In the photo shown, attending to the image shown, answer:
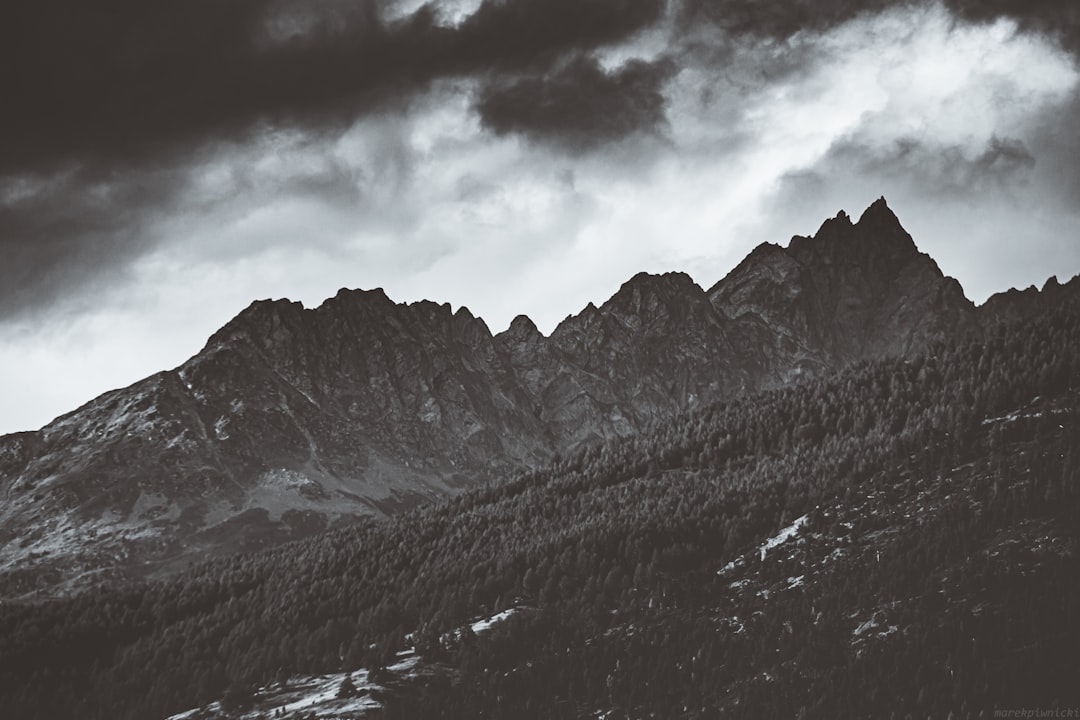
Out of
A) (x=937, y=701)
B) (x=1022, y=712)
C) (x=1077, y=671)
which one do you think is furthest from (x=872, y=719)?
(x=1077, y=671)

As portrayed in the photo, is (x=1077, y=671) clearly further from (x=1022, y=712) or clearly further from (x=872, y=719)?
(x=872, y=719)

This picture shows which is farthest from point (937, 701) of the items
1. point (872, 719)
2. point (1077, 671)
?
point (1077, 671)

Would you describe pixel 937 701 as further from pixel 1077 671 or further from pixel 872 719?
pixel 1077 671

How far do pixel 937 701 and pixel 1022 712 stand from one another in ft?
50.2

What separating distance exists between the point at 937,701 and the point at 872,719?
12840 millimetres

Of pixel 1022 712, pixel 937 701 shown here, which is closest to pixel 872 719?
pixel 937 701

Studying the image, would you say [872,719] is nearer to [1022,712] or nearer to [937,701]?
[937,701]

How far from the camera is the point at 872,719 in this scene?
200m

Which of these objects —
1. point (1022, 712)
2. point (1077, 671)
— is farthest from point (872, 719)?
point (1077, 671)

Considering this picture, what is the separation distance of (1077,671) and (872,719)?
40469 mm

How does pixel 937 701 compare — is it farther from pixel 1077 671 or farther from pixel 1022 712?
pixel 1077 671

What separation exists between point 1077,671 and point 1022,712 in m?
18.4

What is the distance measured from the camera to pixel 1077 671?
7800 inches

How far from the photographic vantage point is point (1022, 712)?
18875 centimetres
